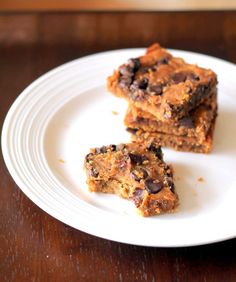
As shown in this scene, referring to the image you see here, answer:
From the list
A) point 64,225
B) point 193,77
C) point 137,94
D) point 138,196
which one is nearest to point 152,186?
point 138,196

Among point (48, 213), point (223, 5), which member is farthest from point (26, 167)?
point (223, 5)

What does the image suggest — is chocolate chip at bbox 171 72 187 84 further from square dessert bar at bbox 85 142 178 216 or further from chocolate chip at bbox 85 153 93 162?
chocolate chip at bbox 85 153 93 162

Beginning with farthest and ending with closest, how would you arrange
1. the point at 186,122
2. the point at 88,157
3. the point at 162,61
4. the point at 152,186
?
the point at 162,61
the point at 186,122
the point at 88,157
the point at 152,186

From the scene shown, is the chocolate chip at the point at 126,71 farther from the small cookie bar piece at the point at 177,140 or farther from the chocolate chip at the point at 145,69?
the small cookie bar piece at the point at 177,140

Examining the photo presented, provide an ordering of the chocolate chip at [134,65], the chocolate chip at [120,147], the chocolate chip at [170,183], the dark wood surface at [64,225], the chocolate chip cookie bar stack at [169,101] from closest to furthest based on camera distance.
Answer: the dark wood surface at [64,225], the chocolate chip at [170,183], the chocolate chip at [120,147], the chocolate chip cookie bar stack at [169,101], the chocolate chip at [134,65]

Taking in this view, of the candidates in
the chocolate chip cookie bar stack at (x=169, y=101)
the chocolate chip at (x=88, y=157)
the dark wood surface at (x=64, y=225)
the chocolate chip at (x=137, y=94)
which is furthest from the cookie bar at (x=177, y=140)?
the dark wood surface at (x=64, y=225)

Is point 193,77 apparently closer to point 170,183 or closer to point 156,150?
point 156,150

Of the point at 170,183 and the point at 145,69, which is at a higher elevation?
the point at 145,69
